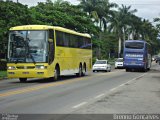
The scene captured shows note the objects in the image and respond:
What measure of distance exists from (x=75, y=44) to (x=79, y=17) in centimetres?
3729

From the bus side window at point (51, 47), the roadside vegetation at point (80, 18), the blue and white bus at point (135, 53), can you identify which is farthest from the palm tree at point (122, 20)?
the bus side window at point (51, 47)

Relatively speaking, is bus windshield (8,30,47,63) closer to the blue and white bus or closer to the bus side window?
the bus side window

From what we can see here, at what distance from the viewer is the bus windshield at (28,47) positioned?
2634 centimetres

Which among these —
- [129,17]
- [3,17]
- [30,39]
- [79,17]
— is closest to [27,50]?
[30,39]

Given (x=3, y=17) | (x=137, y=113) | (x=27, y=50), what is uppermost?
(x=3, y=17)

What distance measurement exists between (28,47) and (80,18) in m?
45.0

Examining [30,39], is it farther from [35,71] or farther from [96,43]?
[96,43]

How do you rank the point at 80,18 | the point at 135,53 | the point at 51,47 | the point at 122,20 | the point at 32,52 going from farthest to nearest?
the point at 122,20
the point at 80,18
the point at 135,53
the point at 51,47
the point at 32,52

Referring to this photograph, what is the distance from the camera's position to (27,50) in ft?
86.5

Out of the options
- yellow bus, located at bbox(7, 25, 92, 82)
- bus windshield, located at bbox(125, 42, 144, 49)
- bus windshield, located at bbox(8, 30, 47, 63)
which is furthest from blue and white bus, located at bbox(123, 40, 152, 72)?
bus windshield, located at bbox(8, 30, 47, 63)

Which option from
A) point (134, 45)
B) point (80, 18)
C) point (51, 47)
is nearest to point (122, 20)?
point (80, 18)

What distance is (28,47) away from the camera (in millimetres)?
26391

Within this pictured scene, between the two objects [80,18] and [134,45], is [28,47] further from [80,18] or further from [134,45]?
[80,18]

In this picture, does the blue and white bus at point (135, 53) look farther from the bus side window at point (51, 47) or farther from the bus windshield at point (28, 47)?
the bus windshield at point (28, 47)
